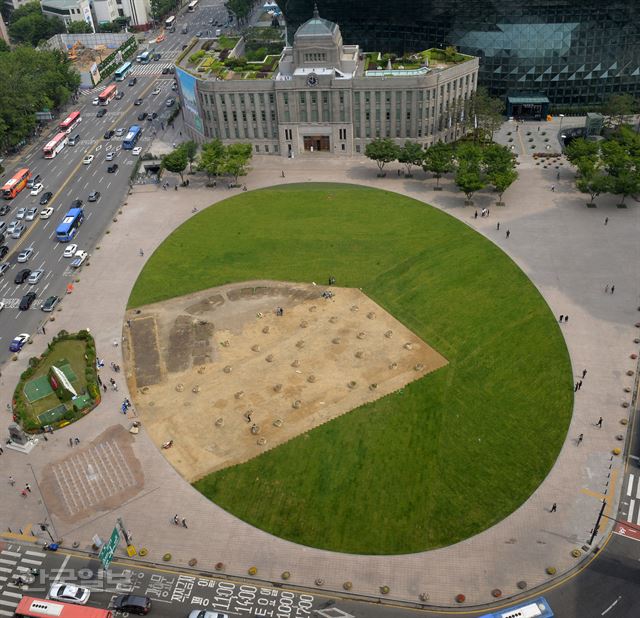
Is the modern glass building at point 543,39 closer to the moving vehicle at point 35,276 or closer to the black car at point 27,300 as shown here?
the moving vehicle at point 35,276

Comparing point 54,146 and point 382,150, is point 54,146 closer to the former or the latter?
point 54,146

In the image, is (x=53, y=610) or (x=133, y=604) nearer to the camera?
(x=53, y=610)

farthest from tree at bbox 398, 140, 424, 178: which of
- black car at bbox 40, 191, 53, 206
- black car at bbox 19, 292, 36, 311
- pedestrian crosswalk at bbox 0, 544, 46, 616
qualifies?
pedestrian crosswalk at bbox 0, 544, 46, 616

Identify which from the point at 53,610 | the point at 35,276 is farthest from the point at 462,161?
the point at 53,610

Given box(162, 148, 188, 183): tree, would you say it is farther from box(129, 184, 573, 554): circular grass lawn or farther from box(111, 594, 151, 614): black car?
box(111, 594, 151, 614): black car

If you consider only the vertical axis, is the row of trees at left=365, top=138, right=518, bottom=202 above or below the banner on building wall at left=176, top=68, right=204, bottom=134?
below

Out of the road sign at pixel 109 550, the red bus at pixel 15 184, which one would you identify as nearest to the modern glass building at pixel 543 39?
the red bus at pixel 15 184

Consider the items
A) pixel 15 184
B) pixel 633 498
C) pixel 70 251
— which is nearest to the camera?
pixel 633 498
